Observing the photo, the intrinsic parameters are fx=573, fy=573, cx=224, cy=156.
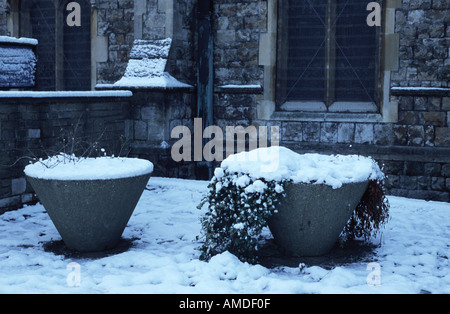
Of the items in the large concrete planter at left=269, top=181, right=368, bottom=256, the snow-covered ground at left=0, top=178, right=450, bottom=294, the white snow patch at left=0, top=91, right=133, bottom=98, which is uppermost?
the white snow patch at left=0, top=91, right=133, bottom=98

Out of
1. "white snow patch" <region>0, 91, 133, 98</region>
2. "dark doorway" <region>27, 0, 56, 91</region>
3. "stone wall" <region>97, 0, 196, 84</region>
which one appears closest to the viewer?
"white snow patch" <region>0, 91, 133, 98</region>

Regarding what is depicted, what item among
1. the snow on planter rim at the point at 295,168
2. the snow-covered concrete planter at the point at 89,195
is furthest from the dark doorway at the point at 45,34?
the snow on planter rim at the point at 295,168

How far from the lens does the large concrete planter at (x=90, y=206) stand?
488cm

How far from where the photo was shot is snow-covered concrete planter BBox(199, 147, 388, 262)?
184 inches

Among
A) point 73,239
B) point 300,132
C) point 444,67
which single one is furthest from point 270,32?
point 73,239

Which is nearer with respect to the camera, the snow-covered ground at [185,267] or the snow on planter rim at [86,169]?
the snow-covered ground at [185,267]

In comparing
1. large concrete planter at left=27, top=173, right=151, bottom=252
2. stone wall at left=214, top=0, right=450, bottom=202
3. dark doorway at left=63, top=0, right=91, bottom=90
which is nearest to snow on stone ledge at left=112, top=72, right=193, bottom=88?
stone wall at left=214, top=0, right=450, bottom=202

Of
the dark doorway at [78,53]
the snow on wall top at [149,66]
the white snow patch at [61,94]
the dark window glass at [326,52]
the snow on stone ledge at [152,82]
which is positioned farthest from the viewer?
the dark doorway at [78,53]

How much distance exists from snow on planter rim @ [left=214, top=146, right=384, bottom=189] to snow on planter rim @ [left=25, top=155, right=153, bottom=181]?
0.79 meters

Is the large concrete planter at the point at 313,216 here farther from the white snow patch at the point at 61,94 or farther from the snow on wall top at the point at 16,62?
the snow on wall top at the point at 16,62

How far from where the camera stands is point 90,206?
16.2 ft

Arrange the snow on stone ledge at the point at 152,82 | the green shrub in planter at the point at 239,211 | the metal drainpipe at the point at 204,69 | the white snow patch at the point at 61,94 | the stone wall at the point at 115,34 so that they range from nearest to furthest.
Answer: the green shrub in planter at the point at 239,211, the white snow patch at the point at 61,94, the snow on stone ledge at the point at 152,82, the metal drainpipe at the point at 204,69, the stone wall at the point at 115,34

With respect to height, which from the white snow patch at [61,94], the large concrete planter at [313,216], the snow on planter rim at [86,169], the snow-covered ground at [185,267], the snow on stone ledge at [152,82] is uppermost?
the snow on stone ledge at [152,82]

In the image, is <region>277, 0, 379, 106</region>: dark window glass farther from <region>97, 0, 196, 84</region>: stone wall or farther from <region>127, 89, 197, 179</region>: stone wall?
<region>127, 89, 197, 179</region>: stone wall
